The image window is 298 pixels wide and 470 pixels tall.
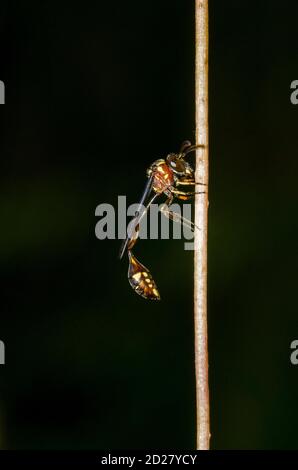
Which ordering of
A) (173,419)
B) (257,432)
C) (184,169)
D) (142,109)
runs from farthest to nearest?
(142,109)
(173,419)
(257,432)
(184,169)

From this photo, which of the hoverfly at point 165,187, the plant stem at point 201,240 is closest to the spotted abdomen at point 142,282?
the hoverfly at point 165,187

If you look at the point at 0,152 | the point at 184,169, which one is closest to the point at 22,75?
the point at 0,152

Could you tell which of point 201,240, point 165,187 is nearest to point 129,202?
point 165,187

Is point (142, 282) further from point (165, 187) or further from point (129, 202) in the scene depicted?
point (129, 202)

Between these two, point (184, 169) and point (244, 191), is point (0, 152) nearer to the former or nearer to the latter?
point (244, 191)

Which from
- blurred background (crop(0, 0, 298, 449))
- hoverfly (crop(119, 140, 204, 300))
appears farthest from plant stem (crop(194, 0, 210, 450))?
blurred background (crop(0, 0, 298, 449))

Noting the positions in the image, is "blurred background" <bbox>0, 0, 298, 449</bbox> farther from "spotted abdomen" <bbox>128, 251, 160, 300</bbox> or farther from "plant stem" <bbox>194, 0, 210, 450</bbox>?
"plant stem" <bbox>194, 0, 210, 450</bbox>
